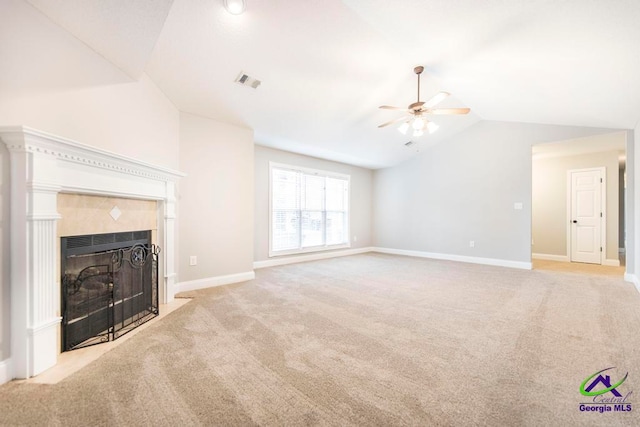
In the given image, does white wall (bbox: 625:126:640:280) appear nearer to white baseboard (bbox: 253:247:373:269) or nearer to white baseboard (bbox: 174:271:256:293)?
white baseboard (bbox: 253:247:373:269)

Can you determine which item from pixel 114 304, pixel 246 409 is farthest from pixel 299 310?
pixel 114 304

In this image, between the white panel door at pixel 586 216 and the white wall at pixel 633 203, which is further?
the white panel door at pixel 586 216

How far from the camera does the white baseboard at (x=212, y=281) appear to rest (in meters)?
3.63

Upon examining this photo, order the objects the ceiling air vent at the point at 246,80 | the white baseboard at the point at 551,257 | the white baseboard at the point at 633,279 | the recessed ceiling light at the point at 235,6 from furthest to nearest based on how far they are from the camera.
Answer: the white baseboard at the point at 551,257 → the white baseboard at the point at 633,279 → the ceiling air vent at the point at 246,80 → the recessed ceiling light at the point at 235,6

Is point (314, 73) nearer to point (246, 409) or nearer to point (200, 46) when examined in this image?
point (200, 46)

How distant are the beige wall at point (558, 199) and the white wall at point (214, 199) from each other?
700 centimetres

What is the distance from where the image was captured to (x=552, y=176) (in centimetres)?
638

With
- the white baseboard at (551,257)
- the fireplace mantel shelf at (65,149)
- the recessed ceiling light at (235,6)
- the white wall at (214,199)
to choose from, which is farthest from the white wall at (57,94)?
the white baseboard at (551,257)

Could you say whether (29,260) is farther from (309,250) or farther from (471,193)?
(471,193)

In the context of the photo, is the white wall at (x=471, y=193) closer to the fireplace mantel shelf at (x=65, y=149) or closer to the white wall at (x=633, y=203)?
the white wall at (x=633, y=203)

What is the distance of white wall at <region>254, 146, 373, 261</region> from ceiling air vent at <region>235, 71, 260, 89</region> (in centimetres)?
197

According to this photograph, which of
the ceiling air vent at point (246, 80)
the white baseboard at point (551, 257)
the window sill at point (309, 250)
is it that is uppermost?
the ceiling air vent at point (246, 80)

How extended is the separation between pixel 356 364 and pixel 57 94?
2.94 m

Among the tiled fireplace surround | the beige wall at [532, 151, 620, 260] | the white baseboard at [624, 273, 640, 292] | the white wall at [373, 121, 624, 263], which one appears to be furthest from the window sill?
the white baseboard at [624, 273, 640, 292]
